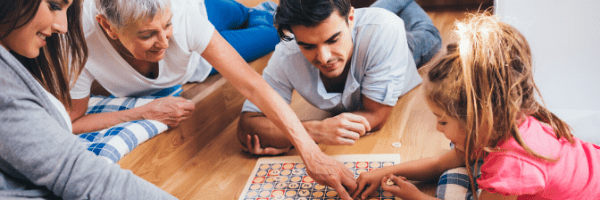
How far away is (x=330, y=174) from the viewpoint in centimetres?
94

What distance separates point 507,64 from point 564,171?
205 mm

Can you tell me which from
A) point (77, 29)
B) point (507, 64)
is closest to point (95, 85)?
point (77, 29)

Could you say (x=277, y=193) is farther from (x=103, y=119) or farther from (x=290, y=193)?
(x=103, y=119)

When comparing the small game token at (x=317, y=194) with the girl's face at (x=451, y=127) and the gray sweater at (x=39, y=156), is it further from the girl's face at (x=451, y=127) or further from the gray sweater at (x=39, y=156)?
the gray sweater at (x=39, y=156)

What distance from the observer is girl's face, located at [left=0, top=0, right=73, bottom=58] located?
24.0 inches

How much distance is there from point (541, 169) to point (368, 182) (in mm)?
391

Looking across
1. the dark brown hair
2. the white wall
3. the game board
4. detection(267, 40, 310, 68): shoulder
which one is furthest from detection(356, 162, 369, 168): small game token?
the dark brown hair

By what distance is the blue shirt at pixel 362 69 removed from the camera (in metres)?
1.20

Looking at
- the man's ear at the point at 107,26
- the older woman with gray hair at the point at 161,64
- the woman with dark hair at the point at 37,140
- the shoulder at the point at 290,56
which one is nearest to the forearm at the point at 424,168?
the older woman with gray hair at the point at 161,64

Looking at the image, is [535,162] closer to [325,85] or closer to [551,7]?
[551,7]

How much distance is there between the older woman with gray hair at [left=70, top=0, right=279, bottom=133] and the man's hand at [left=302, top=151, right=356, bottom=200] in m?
0.27

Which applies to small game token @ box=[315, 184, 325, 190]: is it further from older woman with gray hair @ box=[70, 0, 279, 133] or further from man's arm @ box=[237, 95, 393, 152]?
older woman with gray hair @ box=[70, 0, 279, 133]

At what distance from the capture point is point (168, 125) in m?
1.22

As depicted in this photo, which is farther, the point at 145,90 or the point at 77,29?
the point at 145,90
